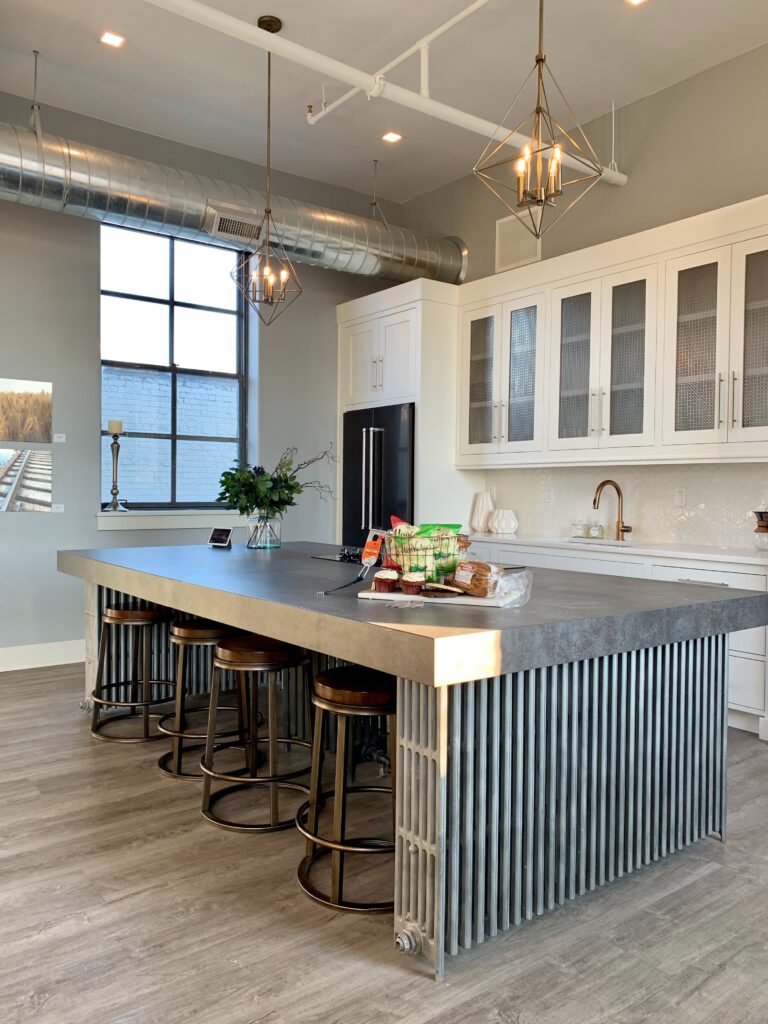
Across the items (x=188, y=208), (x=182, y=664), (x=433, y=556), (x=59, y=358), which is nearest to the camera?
(x=433, y=556)

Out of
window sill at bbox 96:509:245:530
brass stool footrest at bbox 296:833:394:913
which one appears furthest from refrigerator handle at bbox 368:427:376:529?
brass stool footrest at bbox 296:833:394:913

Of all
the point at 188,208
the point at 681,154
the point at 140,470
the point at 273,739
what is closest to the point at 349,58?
the point at 188,208

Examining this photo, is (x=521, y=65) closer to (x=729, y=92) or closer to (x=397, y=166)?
(x=729, y=92)

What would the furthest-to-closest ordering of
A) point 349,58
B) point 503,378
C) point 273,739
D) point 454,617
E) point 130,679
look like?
1. point 503,378
2. point 349,58
3. point 130,679
4. point 273,739
5. point 454,617

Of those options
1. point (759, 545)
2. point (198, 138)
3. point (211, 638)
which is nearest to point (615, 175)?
point (759, 545)

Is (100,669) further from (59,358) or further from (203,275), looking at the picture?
(203,275)

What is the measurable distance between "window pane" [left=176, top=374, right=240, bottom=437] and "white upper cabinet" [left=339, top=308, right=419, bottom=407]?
2.91ft

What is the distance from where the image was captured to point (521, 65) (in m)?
4.53

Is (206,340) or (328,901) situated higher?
(206,340)

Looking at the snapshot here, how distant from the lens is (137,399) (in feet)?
18.8

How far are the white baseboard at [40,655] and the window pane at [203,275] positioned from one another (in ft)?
8.55

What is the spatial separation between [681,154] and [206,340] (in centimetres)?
348

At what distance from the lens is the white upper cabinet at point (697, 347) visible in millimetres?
4098

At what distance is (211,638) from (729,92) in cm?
404
